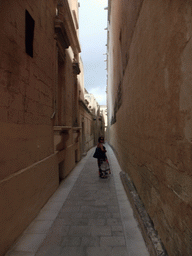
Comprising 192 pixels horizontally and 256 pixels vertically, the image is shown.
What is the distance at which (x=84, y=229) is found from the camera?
2947mm

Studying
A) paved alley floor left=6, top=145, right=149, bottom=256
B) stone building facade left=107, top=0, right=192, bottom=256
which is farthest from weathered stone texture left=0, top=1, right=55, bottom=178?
stone building facade left=107, top=0, right=192, bottom=256

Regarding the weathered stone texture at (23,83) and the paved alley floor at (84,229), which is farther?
the weathered stone texture at (23,83)

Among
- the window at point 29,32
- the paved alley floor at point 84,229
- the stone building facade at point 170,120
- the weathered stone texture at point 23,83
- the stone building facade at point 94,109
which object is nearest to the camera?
the stone building facade at point 170,120

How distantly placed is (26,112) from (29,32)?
5.36 ft

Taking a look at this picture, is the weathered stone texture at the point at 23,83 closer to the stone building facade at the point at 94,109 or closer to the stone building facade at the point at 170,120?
the stone building facade at the point at 170,120

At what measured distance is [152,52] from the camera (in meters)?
2.38

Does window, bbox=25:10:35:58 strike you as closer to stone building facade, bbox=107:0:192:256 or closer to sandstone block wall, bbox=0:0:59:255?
sandstone block wall, bbox=0:0:59:255

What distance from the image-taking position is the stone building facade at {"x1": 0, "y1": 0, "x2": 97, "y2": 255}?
252cm

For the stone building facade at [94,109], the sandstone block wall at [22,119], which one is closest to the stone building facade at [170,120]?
the sandstone block wall at [22,119]

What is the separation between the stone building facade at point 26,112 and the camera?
2.52m

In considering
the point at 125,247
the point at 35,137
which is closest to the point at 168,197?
the point at 125,247

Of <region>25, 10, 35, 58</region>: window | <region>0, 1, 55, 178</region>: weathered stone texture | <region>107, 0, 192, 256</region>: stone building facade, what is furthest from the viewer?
<region>25, 10, 35, 58</region>: window

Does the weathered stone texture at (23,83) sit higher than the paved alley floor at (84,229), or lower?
higher

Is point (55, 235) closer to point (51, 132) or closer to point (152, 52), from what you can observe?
point (51, 132)
